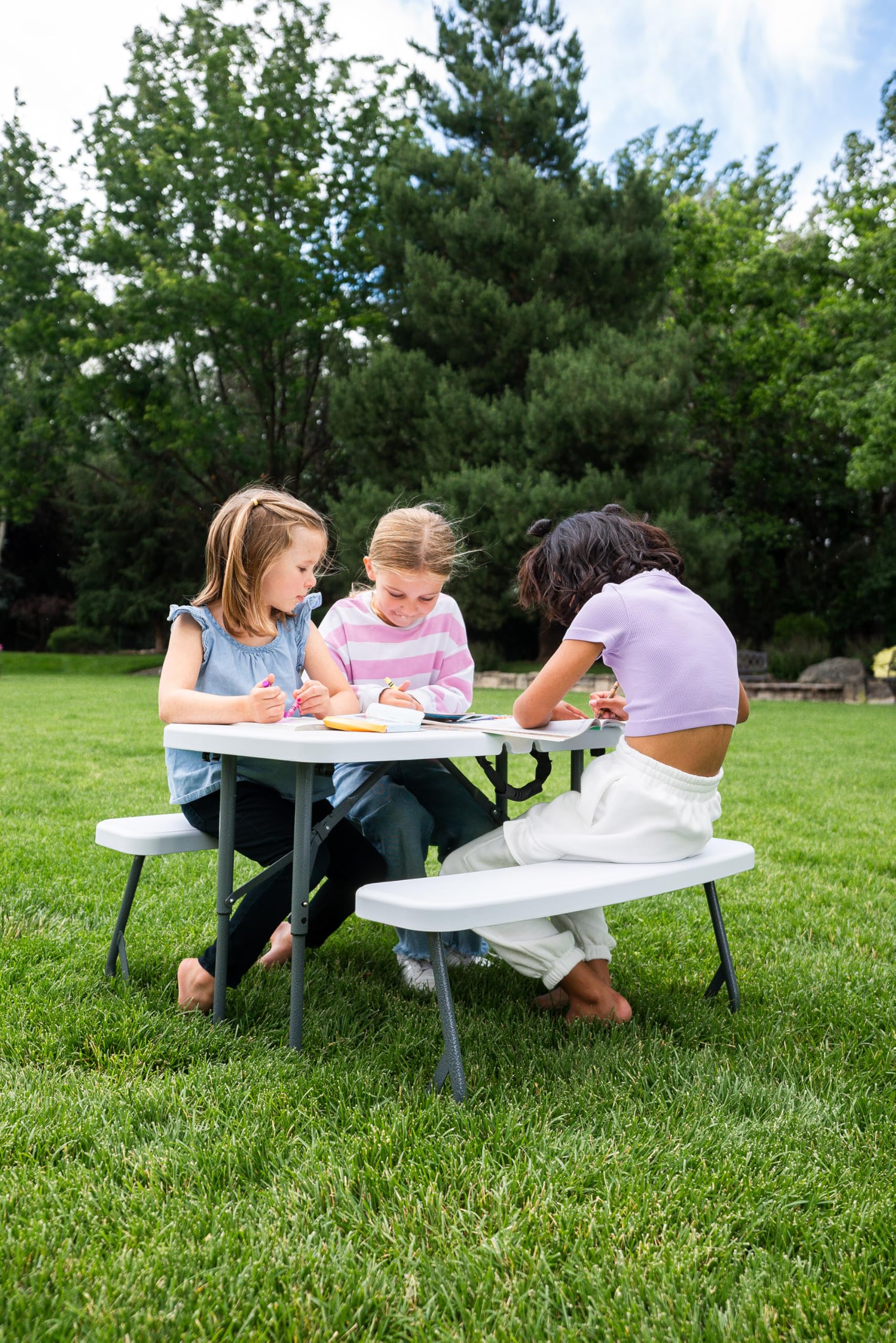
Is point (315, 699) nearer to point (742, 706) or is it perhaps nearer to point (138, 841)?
point (138, 841)

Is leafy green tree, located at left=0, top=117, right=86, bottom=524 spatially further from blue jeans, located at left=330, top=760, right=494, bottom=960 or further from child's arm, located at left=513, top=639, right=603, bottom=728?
child's arm, located at left=513, top=639, right=603, bottom=728

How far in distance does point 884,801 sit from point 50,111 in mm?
25900

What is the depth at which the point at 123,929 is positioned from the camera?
3090 mm

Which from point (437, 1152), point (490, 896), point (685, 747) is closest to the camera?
point (437, 1152)

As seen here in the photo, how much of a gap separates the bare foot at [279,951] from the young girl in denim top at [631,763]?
87 centimetres

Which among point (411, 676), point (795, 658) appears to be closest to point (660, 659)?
point (411, 676)

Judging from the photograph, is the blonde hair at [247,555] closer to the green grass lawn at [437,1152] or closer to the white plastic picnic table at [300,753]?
the white plastic picnic table at [300,753]

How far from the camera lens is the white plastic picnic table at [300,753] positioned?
2285 mm

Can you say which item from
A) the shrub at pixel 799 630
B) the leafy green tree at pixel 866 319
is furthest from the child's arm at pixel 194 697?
the shrub at pixel 799 630

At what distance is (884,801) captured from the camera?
6.82m

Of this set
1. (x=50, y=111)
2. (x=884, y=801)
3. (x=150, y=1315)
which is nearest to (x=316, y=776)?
(x=150, y=1315)

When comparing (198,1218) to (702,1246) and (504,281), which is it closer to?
(702,1246)

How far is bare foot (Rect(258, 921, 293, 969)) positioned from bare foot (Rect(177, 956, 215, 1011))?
494mm

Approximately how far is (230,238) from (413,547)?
2122 centimetres
